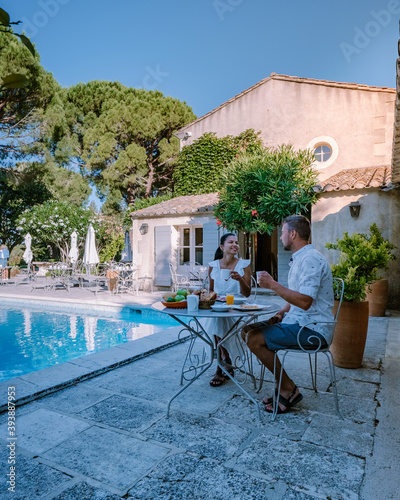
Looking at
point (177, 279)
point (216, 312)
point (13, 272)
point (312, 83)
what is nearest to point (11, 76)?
point (216, 312)

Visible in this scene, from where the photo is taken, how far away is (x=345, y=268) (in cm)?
376

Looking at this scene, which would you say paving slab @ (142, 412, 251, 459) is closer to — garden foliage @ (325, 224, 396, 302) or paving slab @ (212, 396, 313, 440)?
paving slab @ (212, 396, 313, 440)

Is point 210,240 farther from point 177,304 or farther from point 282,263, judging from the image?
point 177,304

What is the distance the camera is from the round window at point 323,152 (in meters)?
10.8

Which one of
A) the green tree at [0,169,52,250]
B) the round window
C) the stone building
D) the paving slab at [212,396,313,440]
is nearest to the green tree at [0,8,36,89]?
the paving slab at [212,396,313,440]

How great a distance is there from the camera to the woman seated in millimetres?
3176

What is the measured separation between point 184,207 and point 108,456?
9121 millimetres

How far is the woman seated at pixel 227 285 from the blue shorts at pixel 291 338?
24.5 inches

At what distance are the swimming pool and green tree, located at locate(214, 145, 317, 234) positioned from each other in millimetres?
3090

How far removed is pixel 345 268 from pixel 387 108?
8.55 m

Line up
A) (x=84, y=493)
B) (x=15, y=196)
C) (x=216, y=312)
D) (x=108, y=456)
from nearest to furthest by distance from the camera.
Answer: (x=84, y=493) < (x=108, y=456) < (x=216, y=312) < (x=15, y=196)

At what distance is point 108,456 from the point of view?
2.03 m

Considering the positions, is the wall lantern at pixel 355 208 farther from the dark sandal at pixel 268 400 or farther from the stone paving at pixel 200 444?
the dark sandal at pixel 268 400

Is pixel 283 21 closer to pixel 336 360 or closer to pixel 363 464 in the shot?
pixel 336 360
